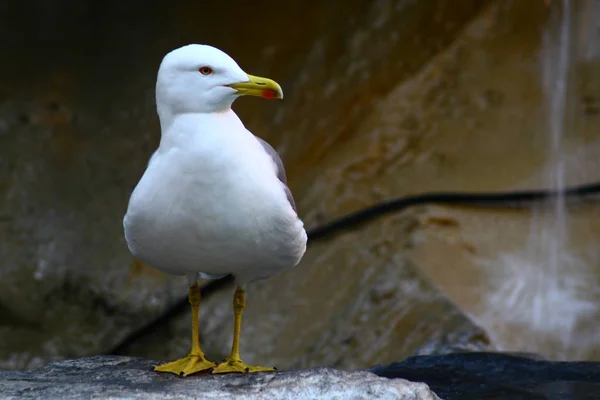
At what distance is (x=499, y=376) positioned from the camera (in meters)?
2.92

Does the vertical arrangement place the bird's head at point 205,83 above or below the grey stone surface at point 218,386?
above

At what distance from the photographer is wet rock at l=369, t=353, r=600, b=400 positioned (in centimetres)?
273

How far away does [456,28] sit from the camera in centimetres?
406

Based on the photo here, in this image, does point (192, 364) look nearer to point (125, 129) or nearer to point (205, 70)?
point (205, 70)

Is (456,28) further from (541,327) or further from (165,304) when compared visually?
(165,304)

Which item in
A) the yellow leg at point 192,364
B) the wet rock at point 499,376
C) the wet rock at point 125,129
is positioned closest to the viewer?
the yellow leg at point 192,364

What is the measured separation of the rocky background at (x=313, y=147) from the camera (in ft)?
12.7

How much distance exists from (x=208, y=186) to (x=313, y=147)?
216 cm

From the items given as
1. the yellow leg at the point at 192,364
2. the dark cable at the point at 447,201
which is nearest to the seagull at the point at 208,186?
the yellow leg at the point at 192,364

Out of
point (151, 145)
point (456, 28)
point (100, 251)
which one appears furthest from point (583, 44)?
point (100, 251)

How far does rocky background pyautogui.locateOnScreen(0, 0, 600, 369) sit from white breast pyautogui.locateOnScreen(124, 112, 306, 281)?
1.69m

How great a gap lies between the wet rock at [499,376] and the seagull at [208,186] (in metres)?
0.90

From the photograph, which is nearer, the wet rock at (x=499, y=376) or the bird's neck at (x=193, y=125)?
the bird's neck at (x=193, y=125)

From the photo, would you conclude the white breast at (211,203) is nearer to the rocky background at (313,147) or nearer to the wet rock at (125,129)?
the rocky background at (313,147)
